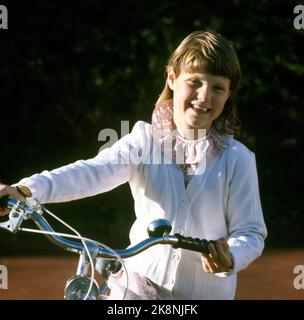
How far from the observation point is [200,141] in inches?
101

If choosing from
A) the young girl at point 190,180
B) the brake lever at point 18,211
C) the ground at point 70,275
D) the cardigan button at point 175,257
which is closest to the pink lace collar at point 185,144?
the young girl at point 190,180

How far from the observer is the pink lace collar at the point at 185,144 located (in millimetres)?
2537

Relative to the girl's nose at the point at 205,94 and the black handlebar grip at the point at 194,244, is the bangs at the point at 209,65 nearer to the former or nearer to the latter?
the girl's nose at the point at 205,94

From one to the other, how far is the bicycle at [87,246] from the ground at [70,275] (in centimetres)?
361

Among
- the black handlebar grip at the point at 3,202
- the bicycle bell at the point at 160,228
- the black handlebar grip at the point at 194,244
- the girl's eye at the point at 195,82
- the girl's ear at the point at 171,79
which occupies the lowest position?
the black handlebar grip at the point at 194,244

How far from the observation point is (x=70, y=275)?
6125 mm

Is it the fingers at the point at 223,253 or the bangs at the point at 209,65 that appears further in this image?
the bangs at the point at 209,65

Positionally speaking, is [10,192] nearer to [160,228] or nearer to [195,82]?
[160,228]

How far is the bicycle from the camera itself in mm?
1949

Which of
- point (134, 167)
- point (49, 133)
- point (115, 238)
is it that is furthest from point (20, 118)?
point (134, 167)

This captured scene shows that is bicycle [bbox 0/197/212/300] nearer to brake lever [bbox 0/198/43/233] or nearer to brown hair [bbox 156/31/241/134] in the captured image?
brake lever [bbox 0/198/43/233]
